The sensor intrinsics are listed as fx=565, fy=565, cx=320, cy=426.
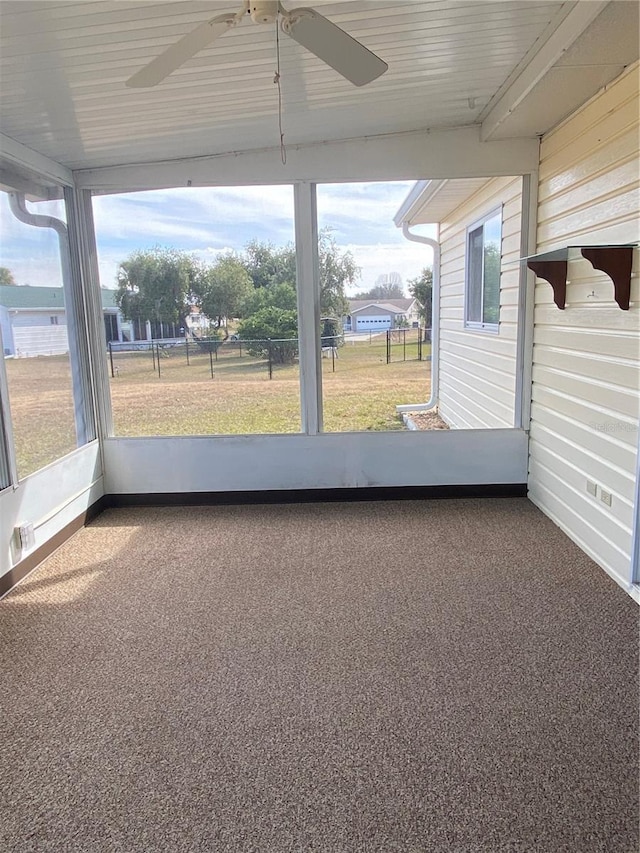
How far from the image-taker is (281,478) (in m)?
4.46

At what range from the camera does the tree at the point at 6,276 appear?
3.24 metres

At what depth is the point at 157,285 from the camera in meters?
4.34

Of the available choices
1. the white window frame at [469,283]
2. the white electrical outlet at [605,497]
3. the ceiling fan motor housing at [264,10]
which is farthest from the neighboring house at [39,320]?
the white electrical outlet at [605,497]

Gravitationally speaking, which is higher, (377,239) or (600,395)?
(377,239)

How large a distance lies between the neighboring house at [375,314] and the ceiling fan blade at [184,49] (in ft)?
8.15

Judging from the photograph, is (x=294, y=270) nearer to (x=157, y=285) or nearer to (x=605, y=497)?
(x=157, y=285)

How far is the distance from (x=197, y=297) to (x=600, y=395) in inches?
115

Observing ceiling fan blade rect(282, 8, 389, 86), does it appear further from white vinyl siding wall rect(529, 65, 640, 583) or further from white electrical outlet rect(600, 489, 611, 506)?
white electrical outlet rect(600, 489, 611, 506)

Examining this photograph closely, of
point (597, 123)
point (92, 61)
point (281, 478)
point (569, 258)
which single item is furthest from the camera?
point (281, 478)

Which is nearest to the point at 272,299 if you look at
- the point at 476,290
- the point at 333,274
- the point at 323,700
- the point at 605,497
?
the point at 333,274

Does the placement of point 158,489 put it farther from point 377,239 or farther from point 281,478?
point 377,239

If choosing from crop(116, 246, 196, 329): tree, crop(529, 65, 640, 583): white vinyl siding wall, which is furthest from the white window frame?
crop(116, 246, 196, 329): tree

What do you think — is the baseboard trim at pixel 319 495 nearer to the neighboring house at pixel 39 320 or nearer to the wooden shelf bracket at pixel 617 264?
the neighboring house at pixel 39 320

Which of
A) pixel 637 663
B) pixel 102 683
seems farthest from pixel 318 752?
pixel 637 663
